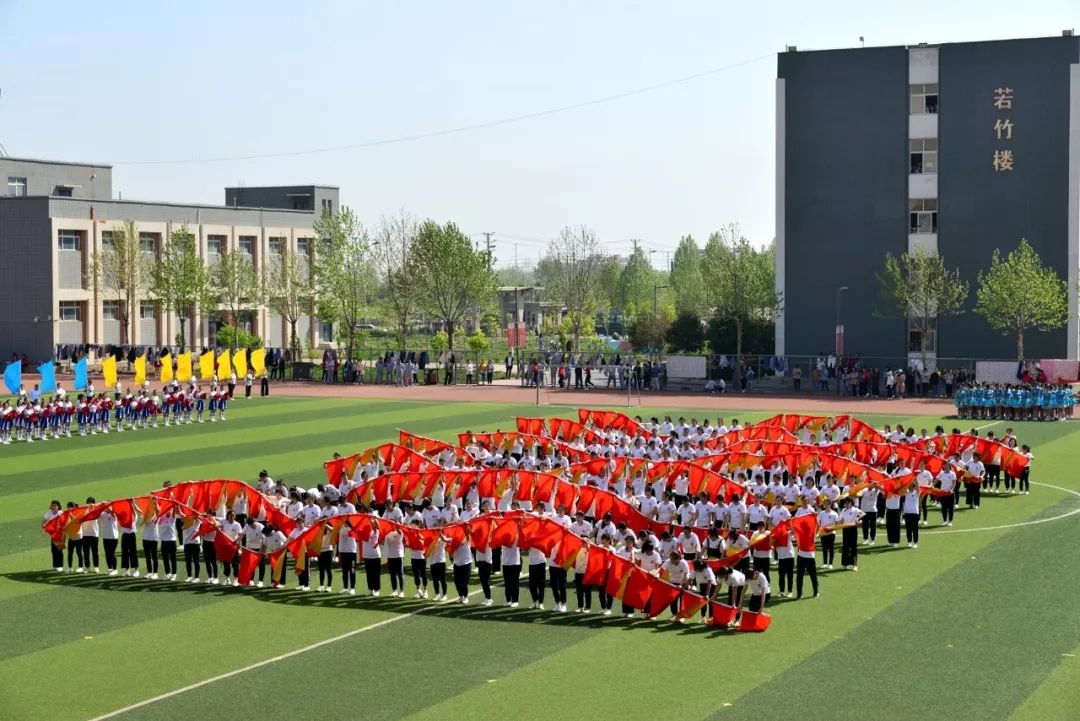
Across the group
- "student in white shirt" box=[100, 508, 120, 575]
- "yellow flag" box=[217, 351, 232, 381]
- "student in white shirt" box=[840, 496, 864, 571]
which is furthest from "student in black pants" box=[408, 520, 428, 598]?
"yellow flag" box=[217, 351, 232, 381]

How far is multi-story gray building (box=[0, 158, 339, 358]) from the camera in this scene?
88.5 metres

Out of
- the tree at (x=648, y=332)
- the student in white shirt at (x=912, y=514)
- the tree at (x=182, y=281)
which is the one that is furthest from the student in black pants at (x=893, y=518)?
the tree at (x=182, y=281)

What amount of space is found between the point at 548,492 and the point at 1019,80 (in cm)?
4795

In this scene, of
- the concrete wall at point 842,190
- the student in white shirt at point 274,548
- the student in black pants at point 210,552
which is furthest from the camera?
the concrete wall at point 842,190

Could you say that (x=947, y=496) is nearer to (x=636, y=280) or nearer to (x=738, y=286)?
(x=738, y=286)

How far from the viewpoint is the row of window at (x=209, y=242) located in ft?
295

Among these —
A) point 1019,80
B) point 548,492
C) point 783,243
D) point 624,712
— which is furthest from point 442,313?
point 624,712

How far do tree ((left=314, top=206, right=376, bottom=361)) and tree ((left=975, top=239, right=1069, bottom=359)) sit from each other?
37358 mm

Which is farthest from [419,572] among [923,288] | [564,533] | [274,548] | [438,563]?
[923,288]

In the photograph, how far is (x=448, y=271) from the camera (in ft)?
294

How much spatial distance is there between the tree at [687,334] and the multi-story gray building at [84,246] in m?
30.7

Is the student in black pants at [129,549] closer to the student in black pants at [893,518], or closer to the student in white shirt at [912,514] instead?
the student in black pants at [893,518]

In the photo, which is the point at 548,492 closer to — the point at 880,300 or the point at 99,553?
the point at 99,553

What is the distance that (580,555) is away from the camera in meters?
24.4
